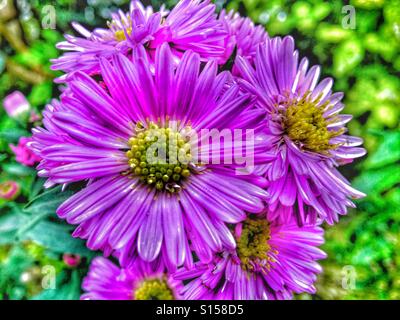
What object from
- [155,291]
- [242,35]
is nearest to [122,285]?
[155,291]

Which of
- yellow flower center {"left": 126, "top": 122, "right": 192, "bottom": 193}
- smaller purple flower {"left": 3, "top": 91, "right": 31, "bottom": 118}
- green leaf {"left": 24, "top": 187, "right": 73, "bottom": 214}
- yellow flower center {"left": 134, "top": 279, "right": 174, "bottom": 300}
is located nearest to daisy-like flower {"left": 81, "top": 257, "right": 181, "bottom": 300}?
yellow flower center {"left": 134, "top": 279, "right": 174, "bottom": 300}

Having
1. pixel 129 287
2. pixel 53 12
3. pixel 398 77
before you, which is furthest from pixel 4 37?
pixel 398 77

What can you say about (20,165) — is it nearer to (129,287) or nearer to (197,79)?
(129,287)

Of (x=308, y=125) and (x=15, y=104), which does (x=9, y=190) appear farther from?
(x=308, y=125)

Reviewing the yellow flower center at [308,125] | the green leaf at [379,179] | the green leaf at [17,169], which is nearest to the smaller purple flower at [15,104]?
the green leaf at [17,169]

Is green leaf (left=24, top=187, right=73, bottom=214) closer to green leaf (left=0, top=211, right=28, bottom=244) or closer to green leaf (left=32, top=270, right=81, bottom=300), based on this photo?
green leaf (left=0, top=211, right=28, bottom=244)
